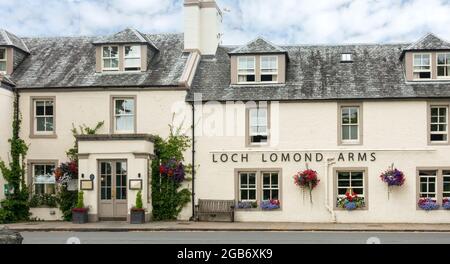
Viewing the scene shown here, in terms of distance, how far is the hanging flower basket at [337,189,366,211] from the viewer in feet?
86.0

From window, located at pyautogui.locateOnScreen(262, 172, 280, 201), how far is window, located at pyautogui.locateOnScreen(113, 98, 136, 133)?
20.4ft

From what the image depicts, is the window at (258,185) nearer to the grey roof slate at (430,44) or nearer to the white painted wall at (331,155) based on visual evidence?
the white painted wall at (331,155)

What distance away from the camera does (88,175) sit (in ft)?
85.7

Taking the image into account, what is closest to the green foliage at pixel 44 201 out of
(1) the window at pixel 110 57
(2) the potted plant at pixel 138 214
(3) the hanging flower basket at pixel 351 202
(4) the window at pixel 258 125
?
(2) the potted plant at pixel 138 214

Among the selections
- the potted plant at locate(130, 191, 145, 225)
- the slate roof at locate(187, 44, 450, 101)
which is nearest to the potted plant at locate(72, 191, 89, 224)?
the potted plant at locate(130, 191, 145, 225)

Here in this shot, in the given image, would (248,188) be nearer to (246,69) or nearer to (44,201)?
(246,69)

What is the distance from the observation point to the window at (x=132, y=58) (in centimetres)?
2889

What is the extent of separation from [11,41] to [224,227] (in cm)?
1377

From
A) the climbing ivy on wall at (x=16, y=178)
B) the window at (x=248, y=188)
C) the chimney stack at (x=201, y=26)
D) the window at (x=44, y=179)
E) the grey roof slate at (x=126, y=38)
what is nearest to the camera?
the climbing ivy on wall at (x=16, y=178)

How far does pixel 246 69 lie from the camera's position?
28.5 m

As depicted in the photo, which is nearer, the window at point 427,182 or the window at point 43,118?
the window at point 427,182

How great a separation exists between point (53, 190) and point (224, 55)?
1021 centimetres

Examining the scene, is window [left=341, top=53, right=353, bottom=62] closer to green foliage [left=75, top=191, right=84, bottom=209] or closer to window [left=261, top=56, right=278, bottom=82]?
window [left=261, top=56, right=278, bottom=82]

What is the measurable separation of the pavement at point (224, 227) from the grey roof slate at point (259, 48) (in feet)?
25.1
